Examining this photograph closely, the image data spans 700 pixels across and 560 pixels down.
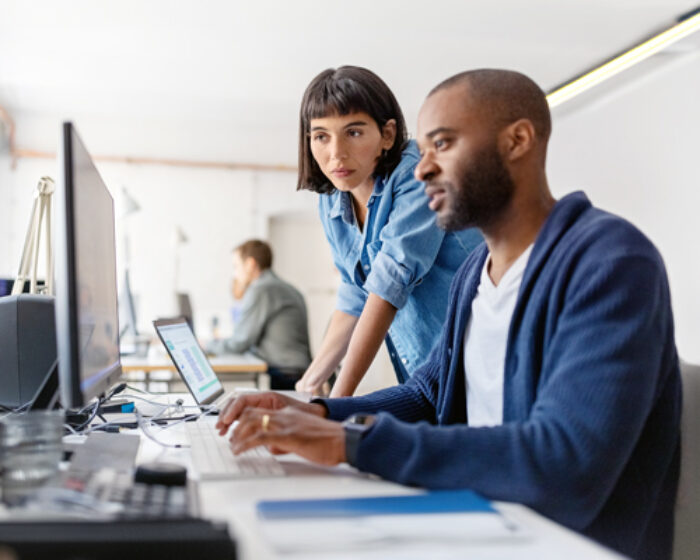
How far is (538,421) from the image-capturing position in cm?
95

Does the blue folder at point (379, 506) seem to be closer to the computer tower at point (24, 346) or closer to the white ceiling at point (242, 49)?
the computer tower at point (24, 346)

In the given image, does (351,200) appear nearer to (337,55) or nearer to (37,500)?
(37,500)

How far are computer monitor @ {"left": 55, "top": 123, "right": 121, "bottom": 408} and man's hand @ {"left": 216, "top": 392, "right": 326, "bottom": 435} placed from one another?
0.21 meters

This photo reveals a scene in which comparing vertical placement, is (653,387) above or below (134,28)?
below

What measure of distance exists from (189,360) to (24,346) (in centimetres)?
64

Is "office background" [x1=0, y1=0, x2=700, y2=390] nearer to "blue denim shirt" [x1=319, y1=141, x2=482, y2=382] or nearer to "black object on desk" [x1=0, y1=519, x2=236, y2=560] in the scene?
"blue denim shirt" [x1=319, y1=141, x2=482, y2=382]

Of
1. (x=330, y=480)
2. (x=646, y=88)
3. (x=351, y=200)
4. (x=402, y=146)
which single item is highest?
(x=646, y=88)

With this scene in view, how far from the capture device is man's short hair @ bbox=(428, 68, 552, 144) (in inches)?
48.8

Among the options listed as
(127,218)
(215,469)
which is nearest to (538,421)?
(215,469)

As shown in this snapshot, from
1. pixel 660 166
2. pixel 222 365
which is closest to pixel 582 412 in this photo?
pixel 222 365

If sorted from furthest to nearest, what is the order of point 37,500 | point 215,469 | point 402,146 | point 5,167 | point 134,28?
point 5,167 < point 134,28 < point 402,146 < point 215,469 < point 37,500

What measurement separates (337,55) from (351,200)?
170 inches

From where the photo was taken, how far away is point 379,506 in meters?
0.83

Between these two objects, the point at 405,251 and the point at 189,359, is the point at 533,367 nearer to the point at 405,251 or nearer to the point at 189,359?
the point at 405,251
